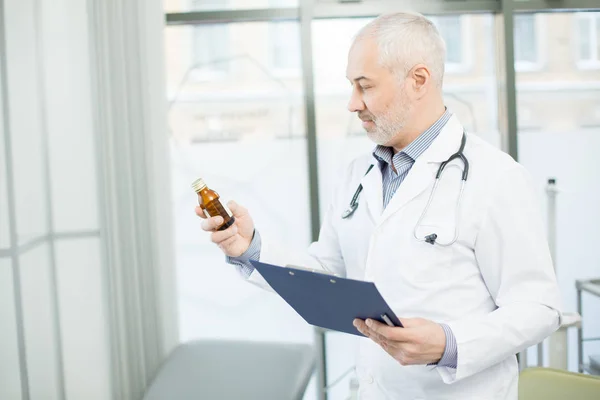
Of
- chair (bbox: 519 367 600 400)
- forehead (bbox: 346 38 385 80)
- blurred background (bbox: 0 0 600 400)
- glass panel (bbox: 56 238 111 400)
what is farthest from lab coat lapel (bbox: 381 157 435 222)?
glass panel (bbox: 56 238 111 400)

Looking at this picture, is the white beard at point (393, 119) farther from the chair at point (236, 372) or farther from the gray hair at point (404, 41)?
the chair at point (236, 372)

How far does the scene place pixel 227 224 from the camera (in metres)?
1.37

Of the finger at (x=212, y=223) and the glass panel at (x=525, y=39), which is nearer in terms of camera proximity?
the finger at (x=212, y=223)

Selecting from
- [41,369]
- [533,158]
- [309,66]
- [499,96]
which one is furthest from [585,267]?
[41,369]

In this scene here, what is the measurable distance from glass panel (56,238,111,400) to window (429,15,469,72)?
1.74 meters

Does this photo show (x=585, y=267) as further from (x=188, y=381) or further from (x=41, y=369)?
(x=41, y=369)

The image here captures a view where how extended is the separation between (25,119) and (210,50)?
90 cm

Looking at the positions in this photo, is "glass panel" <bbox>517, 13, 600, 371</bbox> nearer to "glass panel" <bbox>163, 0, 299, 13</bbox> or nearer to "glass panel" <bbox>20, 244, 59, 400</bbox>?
"glass panel" <bbox>163, 0, 299, 13</bbox>

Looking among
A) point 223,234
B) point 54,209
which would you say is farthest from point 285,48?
point 223,234

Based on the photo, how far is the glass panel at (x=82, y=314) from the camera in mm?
2650

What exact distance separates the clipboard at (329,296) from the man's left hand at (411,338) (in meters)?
0.01

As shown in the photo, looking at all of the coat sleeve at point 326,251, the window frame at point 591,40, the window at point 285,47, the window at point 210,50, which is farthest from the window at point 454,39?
the coat sleeve at point 326,251

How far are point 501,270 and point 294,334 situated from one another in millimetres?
1804

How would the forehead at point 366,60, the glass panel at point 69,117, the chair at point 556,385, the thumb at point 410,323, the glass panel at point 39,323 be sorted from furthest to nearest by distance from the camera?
the glass panel at point 69,117, the glass panel at point 39,323, the chair at point 556,385, the forehead at point 366,60, the thumb at point 410,323
